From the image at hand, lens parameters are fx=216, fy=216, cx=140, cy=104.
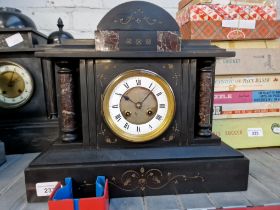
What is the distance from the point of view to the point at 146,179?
0.69 meters

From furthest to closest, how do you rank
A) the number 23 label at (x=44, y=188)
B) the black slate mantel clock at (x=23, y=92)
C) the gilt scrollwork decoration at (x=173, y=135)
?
the black slate mantel clock at (x=23, y=92) < the gilt scrollwork decoration at (x=173, y=135) < the number 23 label at (x=44, y=188)

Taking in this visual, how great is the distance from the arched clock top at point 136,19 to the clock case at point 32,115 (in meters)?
0.44

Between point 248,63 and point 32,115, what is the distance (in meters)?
1.07

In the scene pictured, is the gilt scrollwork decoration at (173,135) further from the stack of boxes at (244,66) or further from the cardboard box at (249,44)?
the cardboard box at (249,44)

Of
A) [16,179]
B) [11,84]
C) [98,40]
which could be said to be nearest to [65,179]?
[16,179]

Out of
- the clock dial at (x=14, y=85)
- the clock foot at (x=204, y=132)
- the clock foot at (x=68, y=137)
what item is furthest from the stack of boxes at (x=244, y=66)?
the clock dial at (x=14, y=85)

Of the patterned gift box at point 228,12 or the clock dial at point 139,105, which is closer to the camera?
the clock dial at point 139,105

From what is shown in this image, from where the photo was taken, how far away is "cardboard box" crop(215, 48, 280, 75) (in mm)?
1037

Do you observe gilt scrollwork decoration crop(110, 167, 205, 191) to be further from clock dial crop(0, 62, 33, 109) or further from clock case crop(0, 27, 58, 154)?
clock dial crop(0, 62, 33, 109)

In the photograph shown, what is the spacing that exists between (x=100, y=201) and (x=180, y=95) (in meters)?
0.42

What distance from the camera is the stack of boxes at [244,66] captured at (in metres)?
1.02

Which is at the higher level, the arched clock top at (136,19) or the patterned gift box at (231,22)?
the patterned gift box at (231,22)

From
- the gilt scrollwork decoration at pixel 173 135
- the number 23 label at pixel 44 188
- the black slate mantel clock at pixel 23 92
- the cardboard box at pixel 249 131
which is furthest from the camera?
the cardboard box at pixel 249 131

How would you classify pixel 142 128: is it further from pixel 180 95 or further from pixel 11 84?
pixel 11 84
